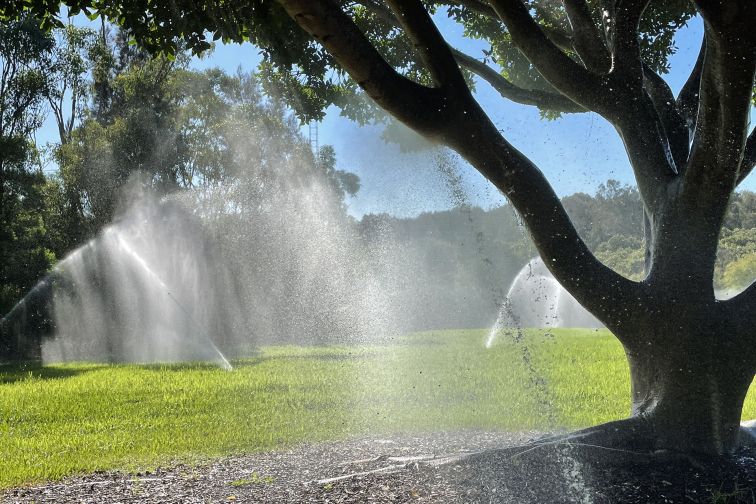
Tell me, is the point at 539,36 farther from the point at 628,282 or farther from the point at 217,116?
the point at 217,116

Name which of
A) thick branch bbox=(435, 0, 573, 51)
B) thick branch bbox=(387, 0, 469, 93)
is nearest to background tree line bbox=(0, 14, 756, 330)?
thick branch bbox=(435, 0, 573, 51)

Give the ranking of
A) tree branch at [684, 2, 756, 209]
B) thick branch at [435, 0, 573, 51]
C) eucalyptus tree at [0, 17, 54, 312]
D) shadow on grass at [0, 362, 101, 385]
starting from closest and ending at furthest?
tree branch at [684, 2, 756, 209] → thick branch at [435, 0, 573, 51] → shadow on grass at [0, 362, 101, 385] → eucalyptus tree at [0, 17, 54, 312]

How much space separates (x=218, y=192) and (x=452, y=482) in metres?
29.5

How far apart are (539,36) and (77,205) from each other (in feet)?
89.2

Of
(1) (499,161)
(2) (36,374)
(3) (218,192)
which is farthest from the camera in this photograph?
(3) (218,192)

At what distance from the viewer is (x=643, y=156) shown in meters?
5.67

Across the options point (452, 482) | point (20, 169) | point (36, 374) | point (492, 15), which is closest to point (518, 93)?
point (492, 15)

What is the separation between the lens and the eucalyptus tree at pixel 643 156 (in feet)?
14.9

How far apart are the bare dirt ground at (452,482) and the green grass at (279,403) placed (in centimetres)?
98

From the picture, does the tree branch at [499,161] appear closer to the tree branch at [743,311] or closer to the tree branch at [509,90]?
the tree branch at [743,311]

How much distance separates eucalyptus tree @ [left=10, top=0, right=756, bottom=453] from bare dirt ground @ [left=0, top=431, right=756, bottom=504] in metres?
0.33

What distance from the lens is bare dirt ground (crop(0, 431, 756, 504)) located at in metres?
4.59

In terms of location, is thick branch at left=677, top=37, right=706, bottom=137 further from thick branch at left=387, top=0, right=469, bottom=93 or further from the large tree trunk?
thick branch at left=387, top=0, right=469, bottom=93

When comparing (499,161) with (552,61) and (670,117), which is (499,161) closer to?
(552,61)
